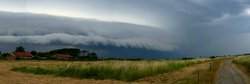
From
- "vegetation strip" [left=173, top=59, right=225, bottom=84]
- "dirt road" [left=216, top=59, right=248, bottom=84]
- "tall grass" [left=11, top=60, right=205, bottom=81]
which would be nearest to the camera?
"vegetation strip" [left=173, top=59, right=225, bottom=84]

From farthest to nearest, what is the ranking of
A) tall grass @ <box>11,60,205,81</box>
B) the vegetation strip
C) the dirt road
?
tall grass @ <box>11,60,205,81</box>, the dirt road, the vegetation strip

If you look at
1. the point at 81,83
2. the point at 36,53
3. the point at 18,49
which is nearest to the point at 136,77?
the point at 81,83

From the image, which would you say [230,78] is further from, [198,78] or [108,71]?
[108,71]

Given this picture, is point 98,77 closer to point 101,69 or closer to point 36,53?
point 101,69

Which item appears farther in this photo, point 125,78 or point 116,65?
point 116,65

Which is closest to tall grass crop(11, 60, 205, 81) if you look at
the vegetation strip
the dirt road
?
the vegetation strip

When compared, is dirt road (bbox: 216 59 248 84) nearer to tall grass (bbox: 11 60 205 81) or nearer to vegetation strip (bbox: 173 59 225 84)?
vegetation strip (bbox: 173 59 225 84)

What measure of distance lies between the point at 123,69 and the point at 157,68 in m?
7.69

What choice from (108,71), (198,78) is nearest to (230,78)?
(198,78)

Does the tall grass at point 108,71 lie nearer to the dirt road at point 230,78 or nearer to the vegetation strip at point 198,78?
the vegetation strip at point 198,78

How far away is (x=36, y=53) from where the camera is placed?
169 metres

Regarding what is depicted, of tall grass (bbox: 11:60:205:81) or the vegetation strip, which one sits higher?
tall grass (bbox: 11:60:205:81)

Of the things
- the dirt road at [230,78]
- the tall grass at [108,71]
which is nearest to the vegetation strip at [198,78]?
the dirt road at [230,78]

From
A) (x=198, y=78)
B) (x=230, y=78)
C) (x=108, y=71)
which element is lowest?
(x=230, y=78)
